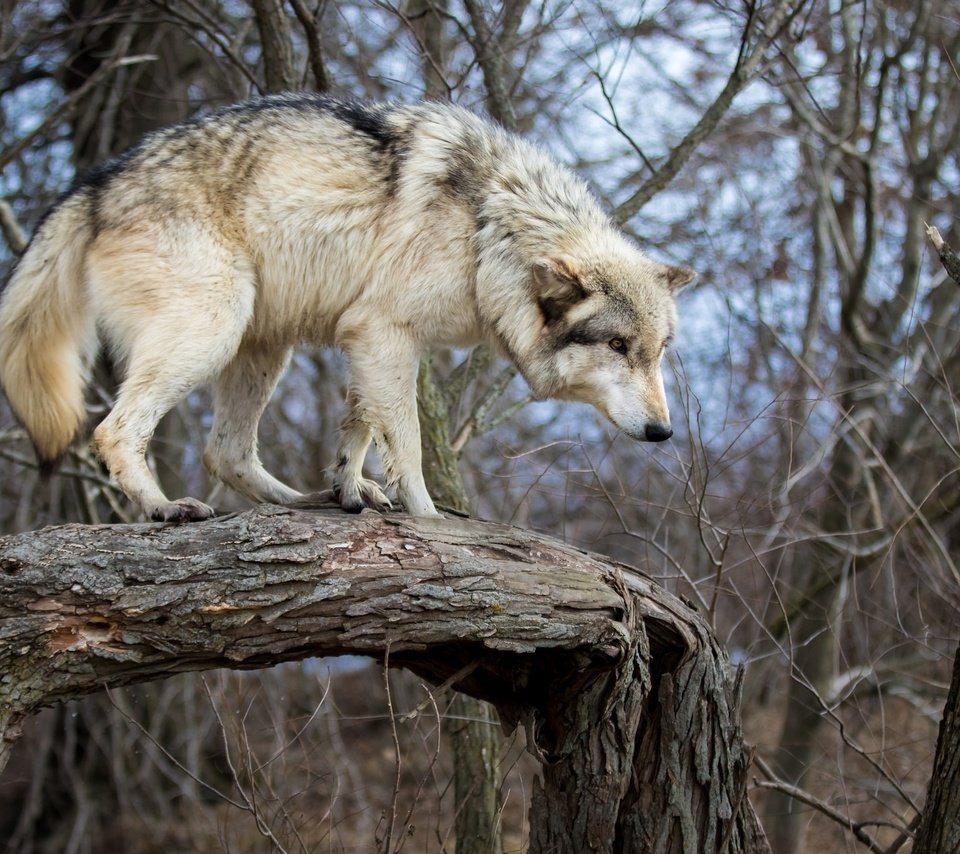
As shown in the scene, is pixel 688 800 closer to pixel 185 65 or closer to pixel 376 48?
pixel 376 48

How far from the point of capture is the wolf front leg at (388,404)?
16.0 feet

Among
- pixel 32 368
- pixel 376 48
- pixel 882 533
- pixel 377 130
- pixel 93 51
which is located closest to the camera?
pixel 32 368

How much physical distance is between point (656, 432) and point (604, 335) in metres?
0.56

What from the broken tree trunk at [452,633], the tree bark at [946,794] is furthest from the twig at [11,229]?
the tree bark at [946,794]

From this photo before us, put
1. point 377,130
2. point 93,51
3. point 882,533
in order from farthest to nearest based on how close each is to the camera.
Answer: point 93,51, point 882,533, point 377,130

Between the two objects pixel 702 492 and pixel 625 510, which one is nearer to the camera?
pixel 702 492

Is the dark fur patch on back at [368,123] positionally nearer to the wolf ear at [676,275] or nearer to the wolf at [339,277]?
the wolf at [339,277]

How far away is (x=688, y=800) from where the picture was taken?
14.8ft

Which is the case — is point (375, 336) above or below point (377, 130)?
below

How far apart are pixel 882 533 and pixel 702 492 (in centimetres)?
479

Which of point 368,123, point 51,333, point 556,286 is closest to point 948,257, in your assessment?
point 556,286

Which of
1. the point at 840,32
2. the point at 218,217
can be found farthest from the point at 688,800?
the point at 840,32

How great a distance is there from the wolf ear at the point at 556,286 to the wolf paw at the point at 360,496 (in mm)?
1179

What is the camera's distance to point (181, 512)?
421 centimetres
